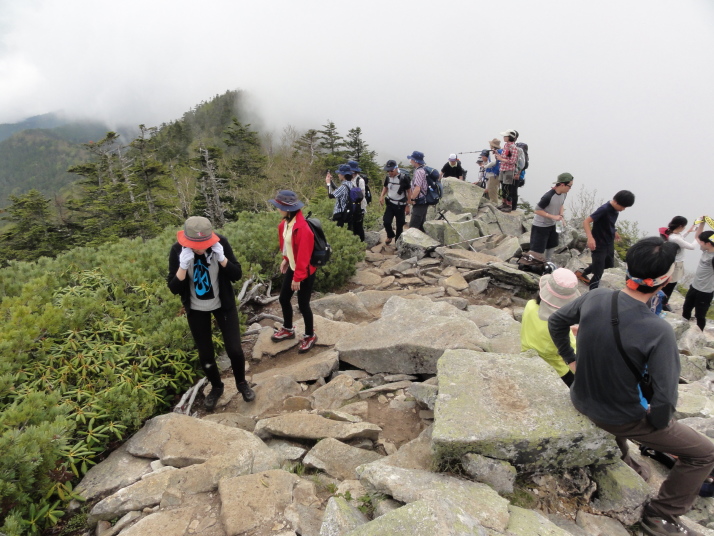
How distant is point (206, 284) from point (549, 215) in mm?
6198

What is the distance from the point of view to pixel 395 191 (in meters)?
10.3

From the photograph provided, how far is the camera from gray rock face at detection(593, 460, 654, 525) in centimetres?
299

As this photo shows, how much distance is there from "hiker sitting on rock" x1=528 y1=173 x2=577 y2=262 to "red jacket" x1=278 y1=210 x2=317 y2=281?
183 inches

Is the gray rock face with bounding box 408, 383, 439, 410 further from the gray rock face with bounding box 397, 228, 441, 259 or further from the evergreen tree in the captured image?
the evergreen tree

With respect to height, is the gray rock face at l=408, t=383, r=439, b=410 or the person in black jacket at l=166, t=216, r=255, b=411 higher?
the person in black jacket at l=166, t=216, r=255, b=411

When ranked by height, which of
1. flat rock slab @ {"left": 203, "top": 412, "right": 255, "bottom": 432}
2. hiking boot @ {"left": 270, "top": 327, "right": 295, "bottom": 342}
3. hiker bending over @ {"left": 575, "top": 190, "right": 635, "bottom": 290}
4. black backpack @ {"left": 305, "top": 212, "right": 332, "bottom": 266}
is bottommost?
flat rock slab @ {"left": 203, "top": 412, "right": 255, "bottom": 432}

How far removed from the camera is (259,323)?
7.28 metres

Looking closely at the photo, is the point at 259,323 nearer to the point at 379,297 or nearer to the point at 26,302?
the point at 379,297

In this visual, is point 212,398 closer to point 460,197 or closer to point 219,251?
point 219,251

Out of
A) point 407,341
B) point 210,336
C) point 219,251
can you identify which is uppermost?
point 219,251

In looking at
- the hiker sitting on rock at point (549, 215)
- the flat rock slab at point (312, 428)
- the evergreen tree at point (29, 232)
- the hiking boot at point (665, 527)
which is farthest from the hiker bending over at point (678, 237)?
the evergreen tree at point (29, 232)

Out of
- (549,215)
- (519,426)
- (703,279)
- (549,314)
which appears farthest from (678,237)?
(519,426)

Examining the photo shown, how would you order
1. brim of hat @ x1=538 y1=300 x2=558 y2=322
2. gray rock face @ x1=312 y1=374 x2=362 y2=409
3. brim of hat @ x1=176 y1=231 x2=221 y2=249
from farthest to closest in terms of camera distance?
gray rock face @ x1=312 y1=374 x2=362 y2=409
brim of hat @ x1=176 y1=231 x2=221 y2=249
brim of hat @ x1=538 y1=300 x2=558 y2=322

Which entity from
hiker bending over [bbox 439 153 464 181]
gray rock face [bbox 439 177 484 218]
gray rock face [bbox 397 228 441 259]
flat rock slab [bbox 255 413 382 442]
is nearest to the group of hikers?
flat rock slab [bbox 255 413 382 442]
